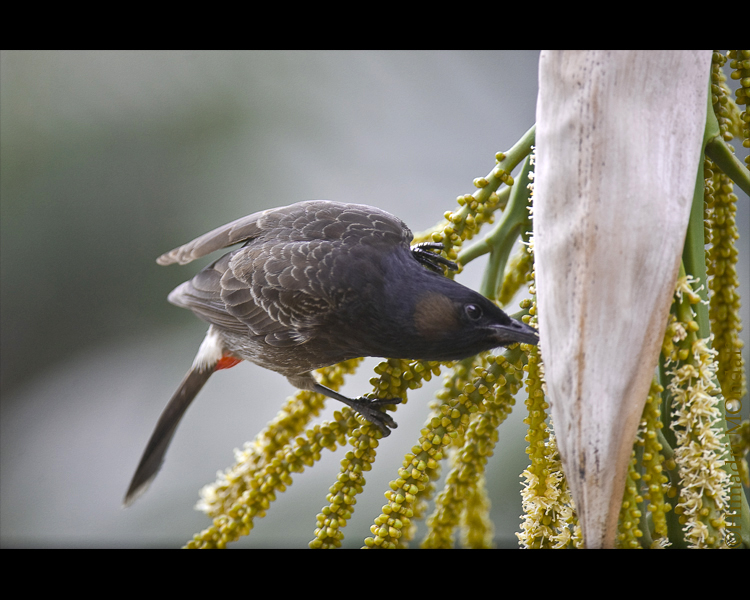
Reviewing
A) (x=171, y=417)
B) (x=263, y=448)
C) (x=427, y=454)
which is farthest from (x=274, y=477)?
(x=171, y=417)

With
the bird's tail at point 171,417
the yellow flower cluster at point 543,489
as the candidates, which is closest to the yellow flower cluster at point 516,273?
the yellow flower cluster at point 543,489

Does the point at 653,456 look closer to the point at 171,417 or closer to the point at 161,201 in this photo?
the point at 171,417

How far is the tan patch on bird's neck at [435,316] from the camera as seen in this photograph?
79 centimetres

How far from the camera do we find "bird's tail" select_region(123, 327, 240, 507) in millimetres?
1212

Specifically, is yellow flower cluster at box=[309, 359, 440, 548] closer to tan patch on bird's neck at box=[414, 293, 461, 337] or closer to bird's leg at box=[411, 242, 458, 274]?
tan patch on bird's neck at box=[414, 293, 461, 337]

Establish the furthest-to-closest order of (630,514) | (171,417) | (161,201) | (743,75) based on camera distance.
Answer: (161,201) → (171,417) → (743,75) → (630,514)

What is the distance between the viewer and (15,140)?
4.57ft

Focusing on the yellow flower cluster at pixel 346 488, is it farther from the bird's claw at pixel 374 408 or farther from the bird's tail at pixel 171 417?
the bird's tail at pixel 171 417

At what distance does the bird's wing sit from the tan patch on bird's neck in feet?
0.40

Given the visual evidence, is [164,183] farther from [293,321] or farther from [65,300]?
[293,321]

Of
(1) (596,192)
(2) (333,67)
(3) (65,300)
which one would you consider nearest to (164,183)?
(3) (65,300)

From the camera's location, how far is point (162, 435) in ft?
4.09

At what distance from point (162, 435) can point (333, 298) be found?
1.90 ft

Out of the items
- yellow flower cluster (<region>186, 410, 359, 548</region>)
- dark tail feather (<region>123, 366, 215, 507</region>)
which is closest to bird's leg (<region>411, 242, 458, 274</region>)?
yellow flower cluster (<region>186, 410, 359, 548</region>)
